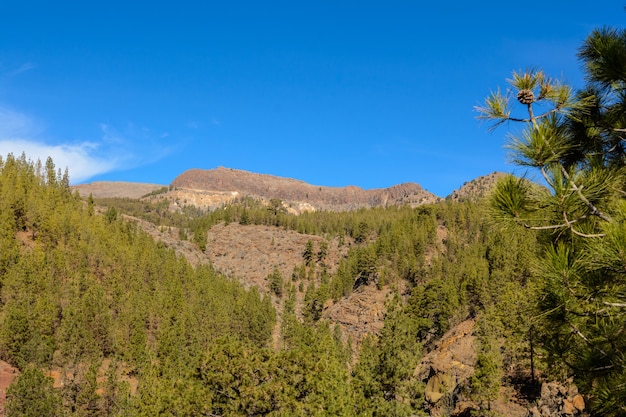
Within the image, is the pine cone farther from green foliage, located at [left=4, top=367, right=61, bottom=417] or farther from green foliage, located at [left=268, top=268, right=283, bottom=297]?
green foliage, located at [left=268, top=268, right=283, bottom=297]

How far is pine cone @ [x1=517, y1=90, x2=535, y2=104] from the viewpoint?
6.30m

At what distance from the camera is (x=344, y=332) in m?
89.9

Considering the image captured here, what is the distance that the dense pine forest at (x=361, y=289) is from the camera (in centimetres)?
624

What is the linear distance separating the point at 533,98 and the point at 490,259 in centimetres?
8231

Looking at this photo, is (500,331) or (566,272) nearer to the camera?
(566,272)

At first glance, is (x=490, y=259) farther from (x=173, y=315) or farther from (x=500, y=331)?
(x=173, y=315)

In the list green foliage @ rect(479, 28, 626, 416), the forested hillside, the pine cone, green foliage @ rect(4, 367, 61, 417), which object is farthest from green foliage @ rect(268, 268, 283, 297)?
the pine cone

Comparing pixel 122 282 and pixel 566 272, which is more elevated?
pixel 566 272

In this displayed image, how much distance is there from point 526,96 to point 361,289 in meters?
98.6

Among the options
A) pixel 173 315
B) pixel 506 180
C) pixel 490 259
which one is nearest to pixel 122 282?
pixel 173 315

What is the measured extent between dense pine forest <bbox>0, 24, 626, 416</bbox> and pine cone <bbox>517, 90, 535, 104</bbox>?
0.07 ft

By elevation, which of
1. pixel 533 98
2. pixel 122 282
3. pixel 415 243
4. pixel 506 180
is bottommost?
pixel 122 282

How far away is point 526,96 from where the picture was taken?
6332 millimetres

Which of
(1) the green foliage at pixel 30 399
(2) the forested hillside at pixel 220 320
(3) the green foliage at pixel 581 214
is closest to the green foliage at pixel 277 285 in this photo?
(2) the forested hillside at pixel 220 320
